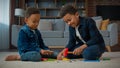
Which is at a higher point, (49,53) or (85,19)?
(85,19)

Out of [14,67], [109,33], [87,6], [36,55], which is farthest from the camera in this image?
[87,6]

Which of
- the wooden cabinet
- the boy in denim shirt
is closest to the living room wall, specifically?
the wooden cabinet

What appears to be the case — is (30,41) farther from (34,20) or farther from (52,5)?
(52,5)

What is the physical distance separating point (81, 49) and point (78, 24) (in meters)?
0.22

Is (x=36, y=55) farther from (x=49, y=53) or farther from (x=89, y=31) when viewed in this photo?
(x=89, y=31)

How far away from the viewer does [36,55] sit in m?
2.00

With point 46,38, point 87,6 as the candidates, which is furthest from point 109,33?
point 87,6

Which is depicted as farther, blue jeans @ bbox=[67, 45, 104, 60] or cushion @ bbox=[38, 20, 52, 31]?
cushion @ bbox=[38, 20, 52, 31]

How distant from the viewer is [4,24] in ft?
19.4

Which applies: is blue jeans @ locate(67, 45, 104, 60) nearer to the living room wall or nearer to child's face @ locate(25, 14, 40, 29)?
child's face @ locate(25, 14, 40, 29)

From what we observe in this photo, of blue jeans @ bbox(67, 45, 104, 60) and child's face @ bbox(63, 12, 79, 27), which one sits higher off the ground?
child's face @ bbox(63, 12, 79, 27)

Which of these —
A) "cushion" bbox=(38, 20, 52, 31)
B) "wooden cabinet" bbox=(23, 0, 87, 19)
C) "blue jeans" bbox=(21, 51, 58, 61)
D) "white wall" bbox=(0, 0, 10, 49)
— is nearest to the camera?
"blue jeans" bbox=(21, 51, 58, 61)

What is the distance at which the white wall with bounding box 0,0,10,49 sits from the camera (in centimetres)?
588

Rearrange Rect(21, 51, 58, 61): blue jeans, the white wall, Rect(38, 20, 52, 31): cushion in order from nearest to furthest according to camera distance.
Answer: Rect(21, 51, 58, 61): blue jeans < Rect(38, 20, 52, 31): cushion < the white wall
